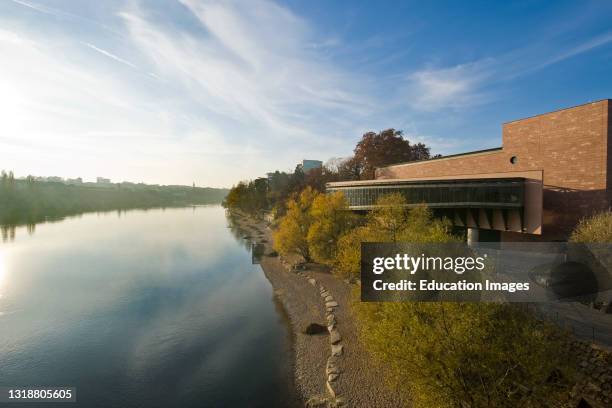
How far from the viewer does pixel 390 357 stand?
13289 millimetres

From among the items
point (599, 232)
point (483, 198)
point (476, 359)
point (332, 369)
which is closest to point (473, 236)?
point (483, 198)

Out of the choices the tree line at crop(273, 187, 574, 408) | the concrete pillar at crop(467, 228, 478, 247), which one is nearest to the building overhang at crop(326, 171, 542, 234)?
the concrete pillar at crop(467, 228, 478, 247)

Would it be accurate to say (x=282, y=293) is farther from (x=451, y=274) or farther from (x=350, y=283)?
(x=451, y=274)

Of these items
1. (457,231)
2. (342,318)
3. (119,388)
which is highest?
(457,231)

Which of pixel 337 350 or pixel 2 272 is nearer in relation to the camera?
pixel 337 350

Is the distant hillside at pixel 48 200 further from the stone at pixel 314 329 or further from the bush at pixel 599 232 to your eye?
the bush at pixel 599 232

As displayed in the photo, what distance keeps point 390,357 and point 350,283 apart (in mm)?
17726

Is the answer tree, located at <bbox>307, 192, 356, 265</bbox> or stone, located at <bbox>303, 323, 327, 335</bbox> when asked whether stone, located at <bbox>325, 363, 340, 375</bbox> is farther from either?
tree, located at <bbox>307, 192, 356, 265</bbox>

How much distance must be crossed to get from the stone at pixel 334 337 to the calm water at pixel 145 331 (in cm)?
310

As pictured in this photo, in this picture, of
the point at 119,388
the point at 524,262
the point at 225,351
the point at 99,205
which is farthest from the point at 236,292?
the point at 99,205

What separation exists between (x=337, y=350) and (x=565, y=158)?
27.8 m

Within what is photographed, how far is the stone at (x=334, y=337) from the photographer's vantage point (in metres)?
20.4

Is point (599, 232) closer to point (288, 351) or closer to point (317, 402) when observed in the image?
point (317, 402)

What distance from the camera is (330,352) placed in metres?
19.7
